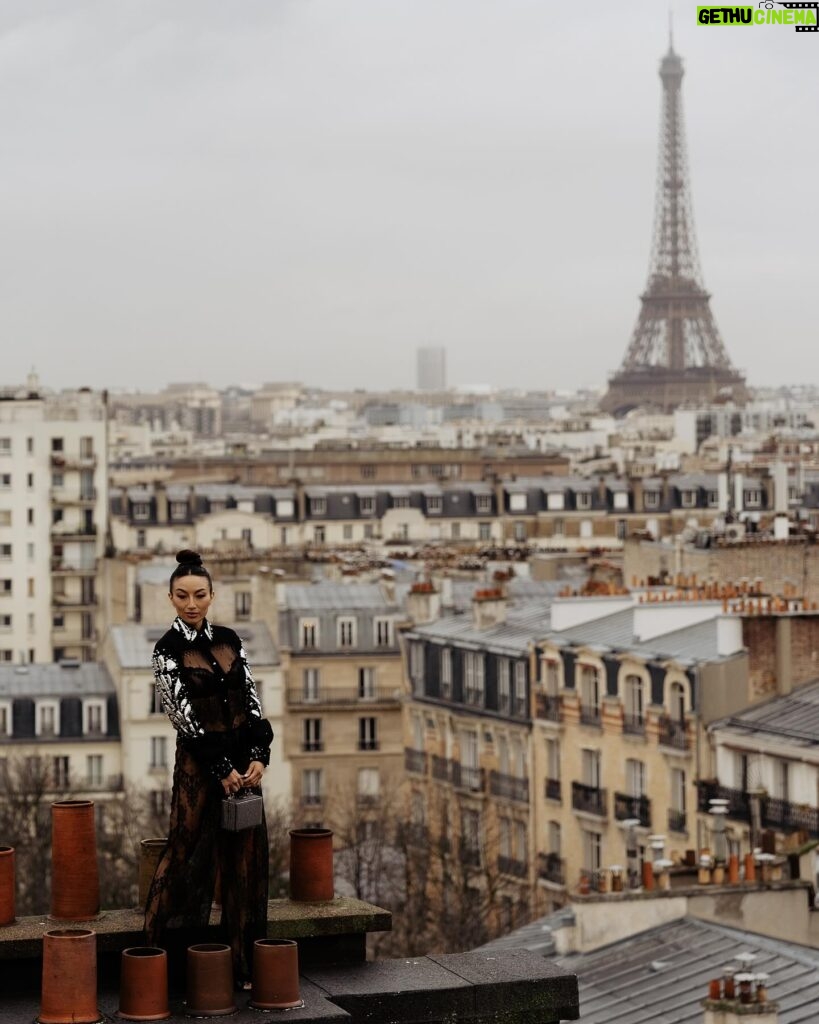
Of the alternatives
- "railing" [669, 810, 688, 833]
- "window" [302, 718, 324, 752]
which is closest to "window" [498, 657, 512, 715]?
"railing" [669, 810, 688, 833]

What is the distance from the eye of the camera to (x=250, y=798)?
11812 millimetres

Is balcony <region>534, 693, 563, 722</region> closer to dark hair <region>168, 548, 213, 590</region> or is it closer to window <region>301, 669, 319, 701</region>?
window <region>301, 669, 319, 701</region>

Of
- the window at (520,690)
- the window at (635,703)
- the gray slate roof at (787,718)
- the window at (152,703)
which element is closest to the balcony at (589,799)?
the window at (635,703)

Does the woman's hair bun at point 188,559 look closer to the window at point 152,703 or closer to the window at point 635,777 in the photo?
the window at point 635,777

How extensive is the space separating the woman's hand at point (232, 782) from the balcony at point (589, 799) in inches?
1333

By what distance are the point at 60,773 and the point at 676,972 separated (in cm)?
3553

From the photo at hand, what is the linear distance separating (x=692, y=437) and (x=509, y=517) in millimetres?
70677

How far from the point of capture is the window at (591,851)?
150 ft

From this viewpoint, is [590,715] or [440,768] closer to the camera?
[590,715]

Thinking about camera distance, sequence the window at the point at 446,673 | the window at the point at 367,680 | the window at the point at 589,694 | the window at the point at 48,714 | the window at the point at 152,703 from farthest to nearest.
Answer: the window at the point at 367,680
the window at the point at 48,714
the window at the point at 152,703
the window at the point at 446,673
the window at the point at 589,694

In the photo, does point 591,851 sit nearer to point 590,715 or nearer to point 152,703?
point 590,715

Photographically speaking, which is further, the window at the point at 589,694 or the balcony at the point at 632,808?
the window at the point at 589,694

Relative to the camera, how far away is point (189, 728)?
38.8 ft

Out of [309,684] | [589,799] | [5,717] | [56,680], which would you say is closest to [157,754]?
[5,717]
